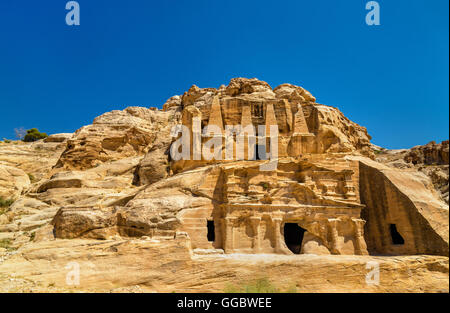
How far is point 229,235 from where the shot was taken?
2078 centimetres

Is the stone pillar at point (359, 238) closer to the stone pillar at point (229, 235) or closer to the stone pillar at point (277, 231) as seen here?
the stone pillar at point (277, 231)

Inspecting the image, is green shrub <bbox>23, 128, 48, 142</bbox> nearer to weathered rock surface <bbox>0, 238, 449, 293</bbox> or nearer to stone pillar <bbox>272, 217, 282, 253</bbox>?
weathered rock surface <bbox>0, 238, 449, 293</bbox>

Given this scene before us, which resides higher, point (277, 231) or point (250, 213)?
point (250, 213)

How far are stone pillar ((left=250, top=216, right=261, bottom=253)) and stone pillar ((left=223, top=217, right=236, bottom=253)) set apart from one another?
143cm

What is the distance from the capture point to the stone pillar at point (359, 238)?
2105 centimetres

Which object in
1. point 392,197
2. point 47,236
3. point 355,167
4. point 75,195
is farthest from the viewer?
point 75,195

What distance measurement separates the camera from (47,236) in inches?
789

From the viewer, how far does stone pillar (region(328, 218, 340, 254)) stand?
20953 mm

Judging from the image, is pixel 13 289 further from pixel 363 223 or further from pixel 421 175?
pixel 421 175

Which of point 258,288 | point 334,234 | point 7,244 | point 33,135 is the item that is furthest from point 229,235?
point 33,135

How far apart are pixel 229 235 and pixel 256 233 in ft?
6.05

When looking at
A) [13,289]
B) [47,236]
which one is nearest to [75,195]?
[47,236]

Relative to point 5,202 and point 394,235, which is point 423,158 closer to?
point 394,235
